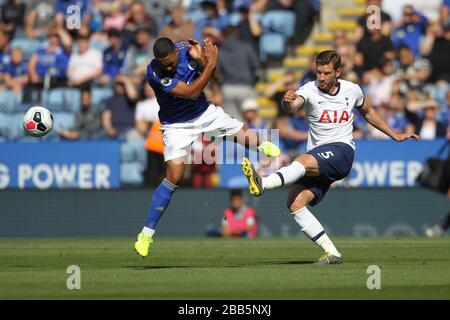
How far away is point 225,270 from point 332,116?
87.8 inches

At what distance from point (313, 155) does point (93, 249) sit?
15.3ft

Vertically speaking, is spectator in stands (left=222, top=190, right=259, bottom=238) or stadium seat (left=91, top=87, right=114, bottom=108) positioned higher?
stadium seat (left=91, top=87, right=114, bottom=108)

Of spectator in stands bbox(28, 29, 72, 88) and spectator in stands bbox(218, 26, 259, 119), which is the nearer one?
spectator in stands bbox(218, 26, 259, 119)

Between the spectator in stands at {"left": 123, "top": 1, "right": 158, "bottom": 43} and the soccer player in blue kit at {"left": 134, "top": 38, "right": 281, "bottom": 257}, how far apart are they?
430 inches

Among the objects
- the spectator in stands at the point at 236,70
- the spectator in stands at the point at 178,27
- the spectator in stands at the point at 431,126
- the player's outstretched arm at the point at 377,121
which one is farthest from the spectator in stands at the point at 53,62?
the player's outstretched arm at the point at 377,121

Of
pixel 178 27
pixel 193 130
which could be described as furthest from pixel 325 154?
pixel 178 27

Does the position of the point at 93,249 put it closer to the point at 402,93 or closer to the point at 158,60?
the point at 158,60

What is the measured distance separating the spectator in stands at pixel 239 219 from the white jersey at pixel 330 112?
7.15 metres

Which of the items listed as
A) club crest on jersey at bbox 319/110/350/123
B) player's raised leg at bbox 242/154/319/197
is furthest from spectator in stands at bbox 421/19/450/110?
player's raised leg at bbox 242/154/319/197

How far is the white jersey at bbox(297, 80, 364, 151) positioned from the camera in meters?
13.5

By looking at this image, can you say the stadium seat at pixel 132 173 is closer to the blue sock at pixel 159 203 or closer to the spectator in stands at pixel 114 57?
the spectator in stands at pixel 114 57

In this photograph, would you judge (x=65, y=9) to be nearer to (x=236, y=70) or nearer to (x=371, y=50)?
(x=236, y=70)

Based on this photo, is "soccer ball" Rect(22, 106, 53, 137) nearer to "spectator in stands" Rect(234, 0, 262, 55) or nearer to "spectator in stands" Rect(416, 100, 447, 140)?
"spectator in stands" Rect(416, 100, 447, 140)

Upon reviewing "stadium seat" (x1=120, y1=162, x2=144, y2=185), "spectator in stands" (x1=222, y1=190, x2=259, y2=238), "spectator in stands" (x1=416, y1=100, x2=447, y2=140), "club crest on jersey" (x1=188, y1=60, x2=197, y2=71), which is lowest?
"spectator in stands" (x1=222, y1=190, x2=259, y2=238)
